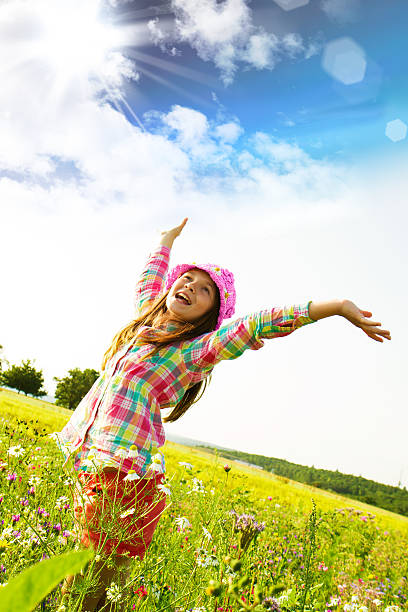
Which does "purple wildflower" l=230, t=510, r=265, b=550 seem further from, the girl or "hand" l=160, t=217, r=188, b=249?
"hand" l=160, t=217, r=188, b=249

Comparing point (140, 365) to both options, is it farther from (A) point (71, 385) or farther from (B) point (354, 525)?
(A) point (71, 385)

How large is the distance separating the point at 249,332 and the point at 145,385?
0.92 m

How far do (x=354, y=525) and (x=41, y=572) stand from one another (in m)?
9.70

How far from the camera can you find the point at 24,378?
55.7 meters

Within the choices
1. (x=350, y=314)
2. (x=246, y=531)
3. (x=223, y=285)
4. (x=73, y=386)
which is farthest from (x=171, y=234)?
(x=73, y=386)

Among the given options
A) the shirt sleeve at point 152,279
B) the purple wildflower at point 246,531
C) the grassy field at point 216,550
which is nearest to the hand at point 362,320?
the grassy field at point 216,550

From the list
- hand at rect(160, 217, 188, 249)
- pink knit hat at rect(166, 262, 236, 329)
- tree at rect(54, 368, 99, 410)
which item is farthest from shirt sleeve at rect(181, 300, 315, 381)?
tree at rect(54, 368, 99, 410)

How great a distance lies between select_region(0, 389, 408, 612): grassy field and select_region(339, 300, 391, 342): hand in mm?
1111

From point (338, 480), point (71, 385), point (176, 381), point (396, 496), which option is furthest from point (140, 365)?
point (71, 385)

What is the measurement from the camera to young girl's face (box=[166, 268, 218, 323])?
151 inches

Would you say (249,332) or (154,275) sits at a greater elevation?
(154,275)

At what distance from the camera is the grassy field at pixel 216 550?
238cm

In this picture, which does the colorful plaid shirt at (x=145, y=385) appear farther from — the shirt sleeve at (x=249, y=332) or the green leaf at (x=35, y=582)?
the green leaf at (x=35, y=582)

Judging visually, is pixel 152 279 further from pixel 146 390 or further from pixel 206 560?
pixel 206 560
